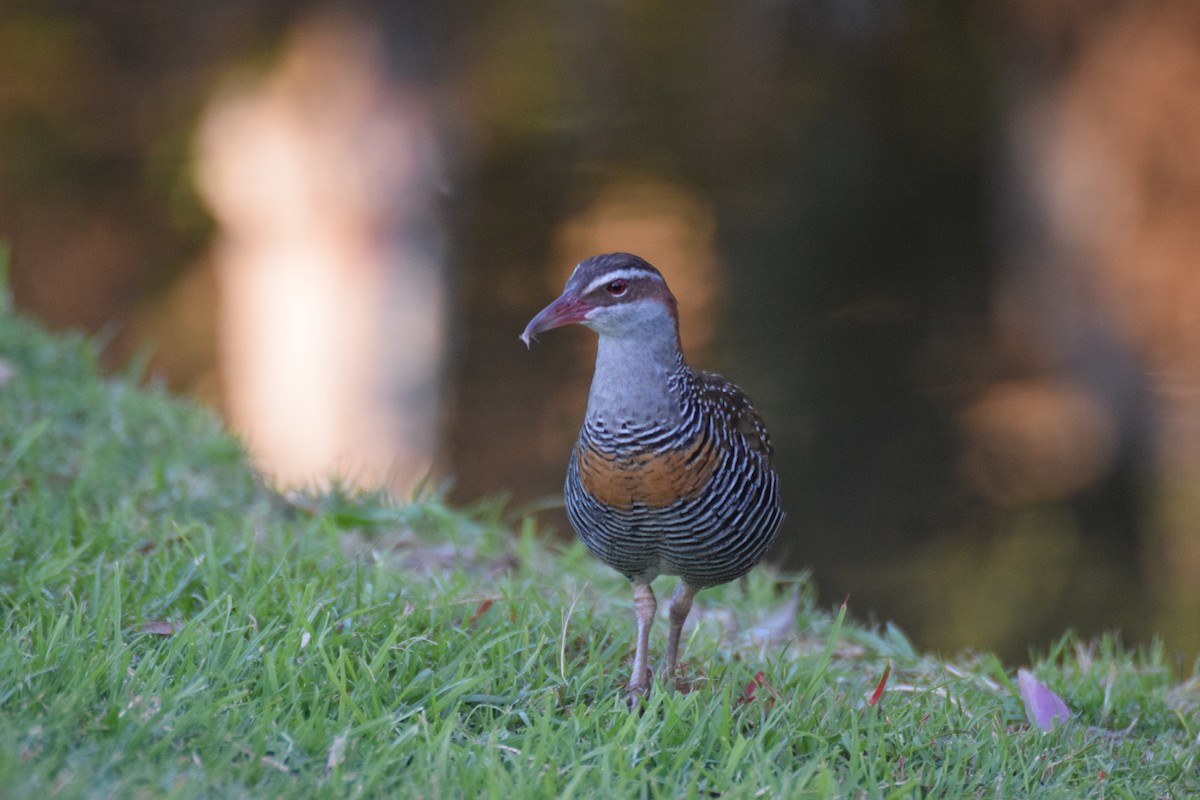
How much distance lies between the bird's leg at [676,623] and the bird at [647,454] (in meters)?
0.06

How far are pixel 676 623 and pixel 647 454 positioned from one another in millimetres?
602

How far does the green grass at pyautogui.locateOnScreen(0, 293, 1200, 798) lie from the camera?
2.50m

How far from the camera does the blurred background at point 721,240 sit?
335 inches

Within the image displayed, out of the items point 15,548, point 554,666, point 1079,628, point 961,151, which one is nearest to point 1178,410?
point 1079,628

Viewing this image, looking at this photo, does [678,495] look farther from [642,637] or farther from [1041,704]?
[1041,704]

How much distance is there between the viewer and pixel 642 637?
333cm

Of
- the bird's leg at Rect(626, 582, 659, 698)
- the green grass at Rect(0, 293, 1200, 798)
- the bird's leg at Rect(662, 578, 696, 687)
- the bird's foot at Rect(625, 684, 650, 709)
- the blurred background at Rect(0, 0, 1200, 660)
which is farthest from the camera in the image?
the blurred background at Rect(0, 0, 1200, 660)

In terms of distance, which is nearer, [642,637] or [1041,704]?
[642,637]

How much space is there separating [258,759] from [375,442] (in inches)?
246

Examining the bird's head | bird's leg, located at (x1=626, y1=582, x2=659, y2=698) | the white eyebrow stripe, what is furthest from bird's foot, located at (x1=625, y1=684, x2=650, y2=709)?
the white eyebrow stripe

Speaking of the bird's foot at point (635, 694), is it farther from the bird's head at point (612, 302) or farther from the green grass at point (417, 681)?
the bird's head at point (612, 302)

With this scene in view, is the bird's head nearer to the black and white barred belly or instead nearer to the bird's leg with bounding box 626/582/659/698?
the black and white barred belly

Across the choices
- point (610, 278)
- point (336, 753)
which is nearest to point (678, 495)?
point (610, 278)

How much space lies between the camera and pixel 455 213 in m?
11.0
